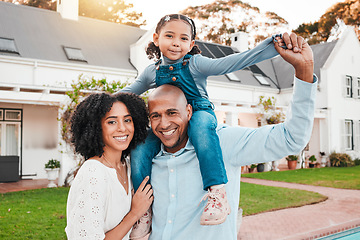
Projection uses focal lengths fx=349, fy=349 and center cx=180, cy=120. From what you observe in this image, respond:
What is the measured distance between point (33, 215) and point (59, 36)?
32.5 ft

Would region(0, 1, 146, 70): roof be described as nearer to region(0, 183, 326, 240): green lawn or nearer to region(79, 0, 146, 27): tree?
region(0, 183, 326, 240): green lawn

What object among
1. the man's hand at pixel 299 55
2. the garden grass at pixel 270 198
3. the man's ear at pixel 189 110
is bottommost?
the garden grass at pixel 270 198

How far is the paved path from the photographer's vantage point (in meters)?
6.62

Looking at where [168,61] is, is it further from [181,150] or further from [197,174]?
[197,174]

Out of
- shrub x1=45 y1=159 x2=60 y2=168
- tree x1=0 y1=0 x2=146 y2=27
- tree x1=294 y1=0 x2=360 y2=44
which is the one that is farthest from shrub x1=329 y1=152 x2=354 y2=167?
tree x1=0 y1=0 x2=146 y2=27

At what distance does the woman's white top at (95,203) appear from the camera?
1864 millimetres

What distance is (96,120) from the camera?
2135 mm

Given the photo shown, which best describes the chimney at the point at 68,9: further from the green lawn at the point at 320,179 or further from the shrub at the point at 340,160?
the shrub at the point at 340,160

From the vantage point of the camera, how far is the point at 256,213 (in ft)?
26.8

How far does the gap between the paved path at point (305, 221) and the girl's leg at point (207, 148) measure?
487 cm

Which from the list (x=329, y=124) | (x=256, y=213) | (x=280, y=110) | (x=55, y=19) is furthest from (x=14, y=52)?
(x=329, y=124)

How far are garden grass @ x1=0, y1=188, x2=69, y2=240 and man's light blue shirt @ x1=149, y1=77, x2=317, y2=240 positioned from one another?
4.55 m

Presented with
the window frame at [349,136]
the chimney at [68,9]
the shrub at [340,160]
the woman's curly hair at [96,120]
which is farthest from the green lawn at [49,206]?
the window frame at [349,136]

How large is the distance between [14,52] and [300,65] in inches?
531
